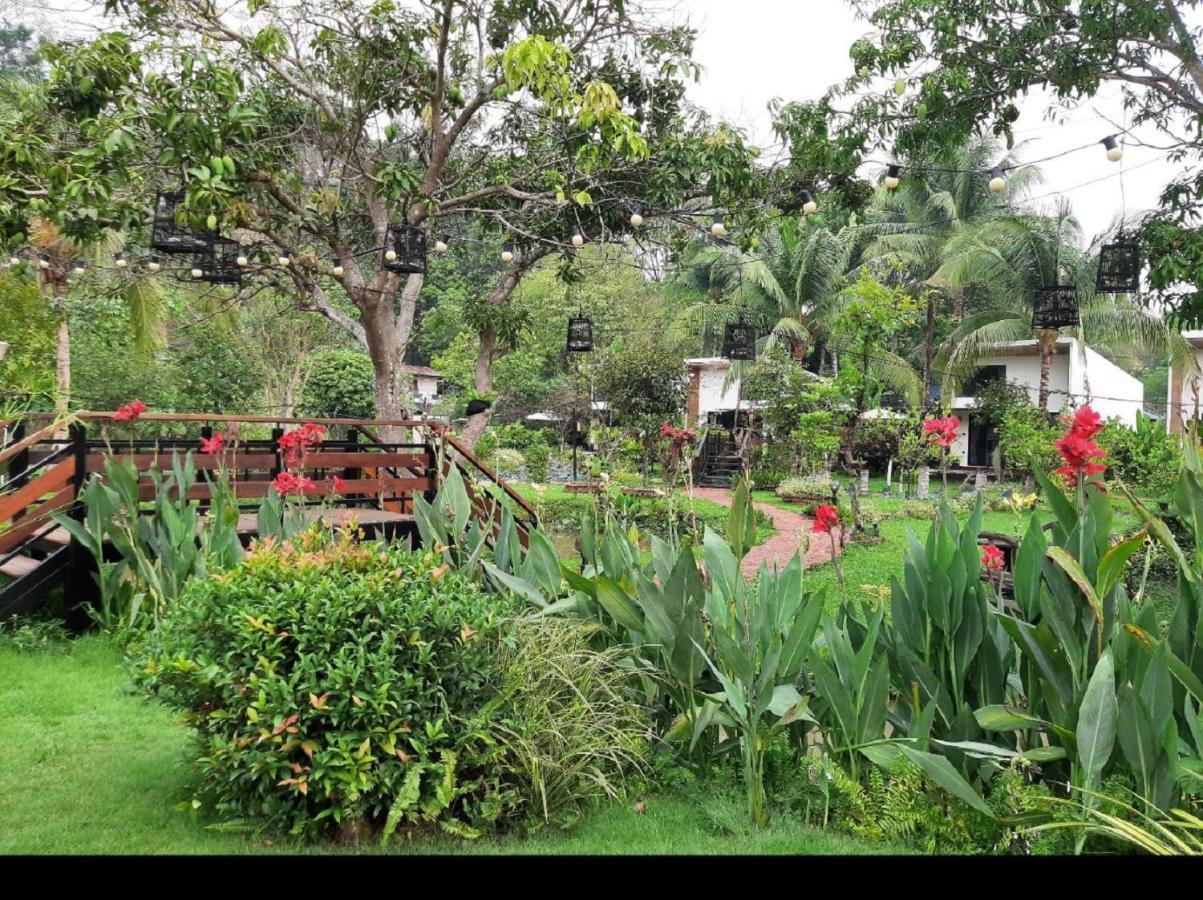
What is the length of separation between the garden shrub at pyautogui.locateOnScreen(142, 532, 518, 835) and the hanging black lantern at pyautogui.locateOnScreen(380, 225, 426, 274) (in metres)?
3.19

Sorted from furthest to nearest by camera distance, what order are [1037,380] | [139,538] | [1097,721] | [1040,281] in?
[1037,380] → [1040,281] → [139,538] → [1097,721]

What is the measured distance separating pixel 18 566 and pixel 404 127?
11.5ft

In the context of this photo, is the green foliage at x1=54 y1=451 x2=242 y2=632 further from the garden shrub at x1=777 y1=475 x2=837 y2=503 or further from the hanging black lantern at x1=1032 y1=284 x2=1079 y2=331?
the garden shrub at x1=777 y1=475 x2=837 y2=503

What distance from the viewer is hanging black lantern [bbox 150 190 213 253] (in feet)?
14.5

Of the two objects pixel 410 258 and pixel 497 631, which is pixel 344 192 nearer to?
pixel 410 258

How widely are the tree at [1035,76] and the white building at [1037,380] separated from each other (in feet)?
26.1

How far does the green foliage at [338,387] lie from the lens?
39.5 ft

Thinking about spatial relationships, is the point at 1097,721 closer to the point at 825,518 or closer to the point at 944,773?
the point at 944,773

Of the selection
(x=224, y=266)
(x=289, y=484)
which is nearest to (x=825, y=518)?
(x=289, y=484)

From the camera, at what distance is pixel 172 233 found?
4.63 m

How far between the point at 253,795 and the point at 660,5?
4.89 metres

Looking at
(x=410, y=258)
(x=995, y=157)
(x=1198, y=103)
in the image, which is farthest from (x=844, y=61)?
(x=995, y=157)

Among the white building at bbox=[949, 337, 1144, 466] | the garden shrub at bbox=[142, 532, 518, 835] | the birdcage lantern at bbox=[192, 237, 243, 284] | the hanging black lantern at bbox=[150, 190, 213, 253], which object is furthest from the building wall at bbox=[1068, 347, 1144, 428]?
the garden shrub at bbox=[142, 532, 518, 835]

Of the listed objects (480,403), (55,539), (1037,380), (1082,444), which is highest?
(1037,380)
